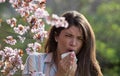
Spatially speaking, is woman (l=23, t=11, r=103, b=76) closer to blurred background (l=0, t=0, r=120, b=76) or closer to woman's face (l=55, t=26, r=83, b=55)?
woman's face (l=55, t=26, r=83, b=55)

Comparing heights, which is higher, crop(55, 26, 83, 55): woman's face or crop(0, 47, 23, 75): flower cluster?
crop(55, 26, 83, 55): woman's face

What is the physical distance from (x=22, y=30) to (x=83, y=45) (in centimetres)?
51

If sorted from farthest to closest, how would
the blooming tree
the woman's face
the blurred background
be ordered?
the blurred background → the woman's face → the blooming tree

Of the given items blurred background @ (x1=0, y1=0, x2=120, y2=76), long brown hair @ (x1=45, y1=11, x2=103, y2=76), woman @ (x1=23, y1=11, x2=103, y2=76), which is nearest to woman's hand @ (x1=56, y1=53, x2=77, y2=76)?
woman @ (x1=23, y1=11, x2=103, y2=76)

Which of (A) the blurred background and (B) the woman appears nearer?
(B) the woman

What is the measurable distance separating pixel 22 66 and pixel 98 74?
640mm

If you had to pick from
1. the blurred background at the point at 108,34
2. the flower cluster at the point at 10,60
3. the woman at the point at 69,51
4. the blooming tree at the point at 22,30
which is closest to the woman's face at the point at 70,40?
the woman at the point at 69,51

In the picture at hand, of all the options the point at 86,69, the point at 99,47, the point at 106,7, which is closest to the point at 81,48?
the point at 86,69

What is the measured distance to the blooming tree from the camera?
3932 mm

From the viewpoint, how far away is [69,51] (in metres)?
4.15

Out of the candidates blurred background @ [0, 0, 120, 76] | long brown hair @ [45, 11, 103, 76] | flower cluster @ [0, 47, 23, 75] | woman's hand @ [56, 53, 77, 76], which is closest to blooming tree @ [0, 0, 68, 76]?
flower cluster @ [0, 47, 23, 75]

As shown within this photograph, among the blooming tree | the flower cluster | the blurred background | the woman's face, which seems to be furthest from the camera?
the blurred background

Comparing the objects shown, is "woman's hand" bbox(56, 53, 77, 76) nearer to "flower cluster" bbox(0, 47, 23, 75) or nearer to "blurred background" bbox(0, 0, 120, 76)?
"flower cluster" bbox(0, 47, 23, 75)

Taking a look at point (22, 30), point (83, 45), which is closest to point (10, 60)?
point (22, 30)
